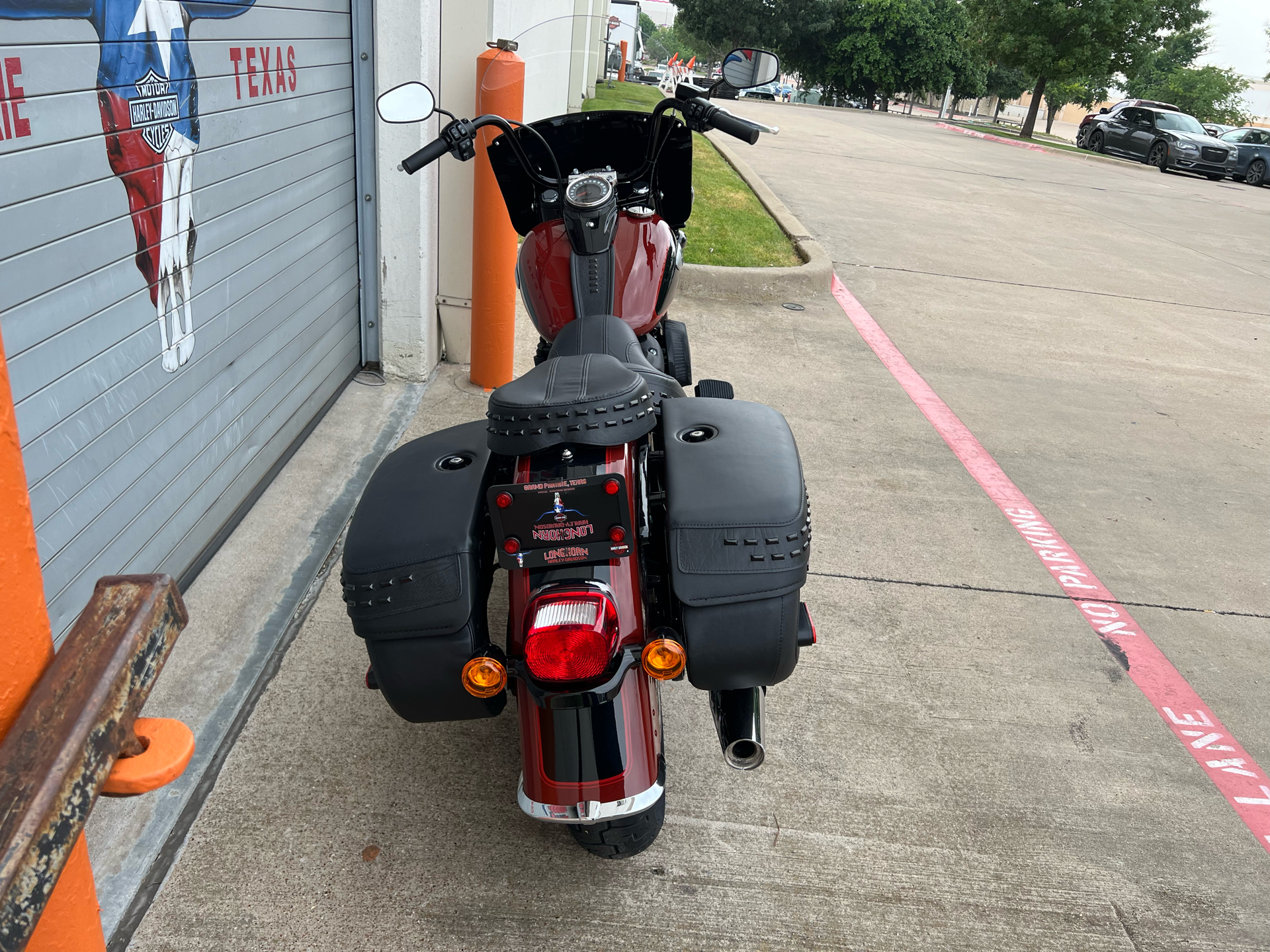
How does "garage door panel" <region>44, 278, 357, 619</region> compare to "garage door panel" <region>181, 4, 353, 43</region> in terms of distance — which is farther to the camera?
"garage door panel" <region>181, 4, 353, 43</region>

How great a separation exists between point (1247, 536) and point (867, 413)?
1.77 m

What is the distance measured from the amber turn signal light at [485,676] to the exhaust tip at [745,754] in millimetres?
517

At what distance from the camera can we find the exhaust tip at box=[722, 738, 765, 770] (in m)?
1.93

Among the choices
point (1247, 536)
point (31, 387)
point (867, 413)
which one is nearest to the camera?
point (31, 387)

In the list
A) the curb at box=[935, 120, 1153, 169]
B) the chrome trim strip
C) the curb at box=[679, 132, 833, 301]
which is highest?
the curb at box=[935, 120, 1153, 169]

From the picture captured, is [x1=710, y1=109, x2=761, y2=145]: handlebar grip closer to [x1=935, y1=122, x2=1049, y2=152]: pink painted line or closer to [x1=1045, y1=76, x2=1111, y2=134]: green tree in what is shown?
[x1=935, y1=122, x2=1049, y2=152]: pink painted line

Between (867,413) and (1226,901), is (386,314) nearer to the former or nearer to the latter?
(867,413)

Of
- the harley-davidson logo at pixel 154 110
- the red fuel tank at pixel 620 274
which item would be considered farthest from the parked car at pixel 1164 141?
the harley-davidson logo at pixel 154 110

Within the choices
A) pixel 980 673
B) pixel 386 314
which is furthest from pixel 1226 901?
pixel 386 314

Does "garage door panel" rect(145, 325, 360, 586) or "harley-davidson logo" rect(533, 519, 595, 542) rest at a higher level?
"harley-davidson logo" rect(533, 519, 595, 542)

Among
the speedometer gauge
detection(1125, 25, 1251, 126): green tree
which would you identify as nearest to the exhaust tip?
the speedometer gauge

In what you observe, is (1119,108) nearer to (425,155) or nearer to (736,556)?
(425,155)

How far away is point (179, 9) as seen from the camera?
272cm

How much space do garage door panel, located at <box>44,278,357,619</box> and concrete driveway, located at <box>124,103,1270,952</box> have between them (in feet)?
1.79
